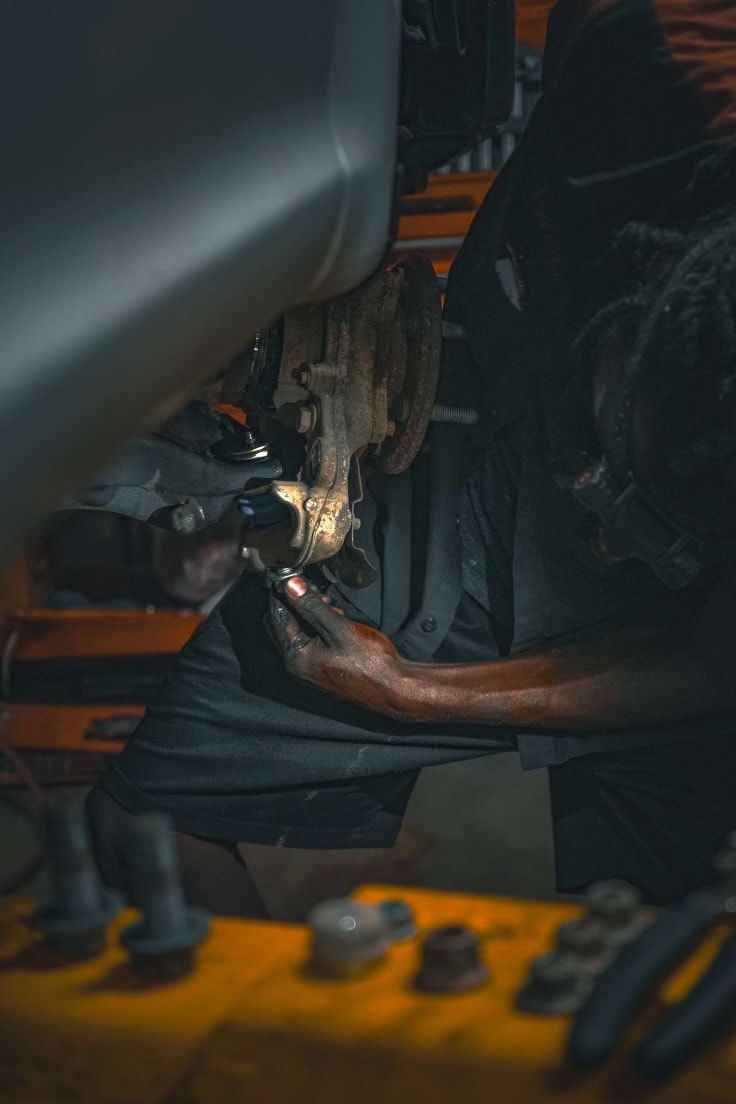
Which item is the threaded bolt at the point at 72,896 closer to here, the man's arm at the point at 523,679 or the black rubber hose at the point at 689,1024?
the black rubber hose at the point at 689,1024

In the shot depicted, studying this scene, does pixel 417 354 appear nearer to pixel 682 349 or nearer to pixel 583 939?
pixel 682 349

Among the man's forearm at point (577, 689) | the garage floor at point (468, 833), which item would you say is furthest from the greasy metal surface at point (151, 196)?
the garage floor at point (468, 833)

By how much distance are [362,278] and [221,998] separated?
363 millimetres

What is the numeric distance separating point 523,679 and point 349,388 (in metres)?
0.22

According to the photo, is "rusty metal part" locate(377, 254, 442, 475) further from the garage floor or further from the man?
the garage floor

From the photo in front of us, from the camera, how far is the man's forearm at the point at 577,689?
2.59 ft

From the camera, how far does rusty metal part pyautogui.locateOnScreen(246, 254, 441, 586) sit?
→ 2.48ft

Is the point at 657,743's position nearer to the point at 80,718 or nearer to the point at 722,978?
the point at 722,978

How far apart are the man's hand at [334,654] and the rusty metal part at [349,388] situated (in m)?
0.03

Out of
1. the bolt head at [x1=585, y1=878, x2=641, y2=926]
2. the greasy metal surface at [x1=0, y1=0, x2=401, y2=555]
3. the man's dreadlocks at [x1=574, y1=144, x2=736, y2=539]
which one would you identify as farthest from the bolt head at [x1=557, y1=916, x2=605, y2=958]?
the man's dreadlocks at [x1=574, y1=144, x2=736, y2=539]

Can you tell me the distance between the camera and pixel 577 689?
80cm

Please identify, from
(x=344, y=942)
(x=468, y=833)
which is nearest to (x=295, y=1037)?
(x=344, y=942)

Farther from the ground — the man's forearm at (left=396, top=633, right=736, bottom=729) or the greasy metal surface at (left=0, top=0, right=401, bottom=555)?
the greasy metal surface at (left=0, top=0, right=401, bottom=555)

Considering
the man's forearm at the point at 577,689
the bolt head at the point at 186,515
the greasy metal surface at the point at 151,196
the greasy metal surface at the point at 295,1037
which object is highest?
the greasy metal surface at the point at 151,196
